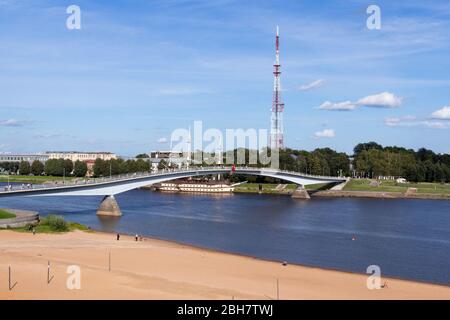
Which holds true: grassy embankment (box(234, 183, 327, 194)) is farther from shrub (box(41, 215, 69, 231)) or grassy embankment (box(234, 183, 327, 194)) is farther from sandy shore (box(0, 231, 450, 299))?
Answer: sandy shore (box(0, 231, 450, 299))

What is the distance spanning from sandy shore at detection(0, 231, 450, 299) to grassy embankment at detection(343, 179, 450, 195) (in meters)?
51.6

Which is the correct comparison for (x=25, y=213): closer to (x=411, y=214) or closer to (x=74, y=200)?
(x=74, y=200)

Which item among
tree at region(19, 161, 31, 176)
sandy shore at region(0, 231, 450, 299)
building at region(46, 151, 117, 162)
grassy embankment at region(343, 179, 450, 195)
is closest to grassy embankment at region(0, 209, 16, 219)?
sandy shore at region(0, 231, 450, 299)

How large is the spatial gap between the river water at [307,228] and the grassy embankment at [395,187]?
10346 millimetres

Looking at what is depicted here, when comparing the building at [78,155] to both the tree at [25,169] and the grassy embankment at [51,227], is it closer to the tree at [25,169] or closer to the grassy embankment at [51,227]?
the tree at [25,169]

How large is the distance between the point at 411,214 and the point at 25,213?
107 ft

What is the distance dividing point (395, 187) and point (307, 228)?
135ft

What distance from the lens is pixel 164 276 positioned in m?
23.2

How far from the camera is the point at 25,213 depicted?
Answer: 37.9m

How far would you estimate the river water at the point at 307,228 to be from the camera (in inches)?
1174

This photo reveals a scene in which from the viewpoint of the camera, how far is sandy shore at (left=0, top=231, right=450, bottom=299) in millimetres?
19797
